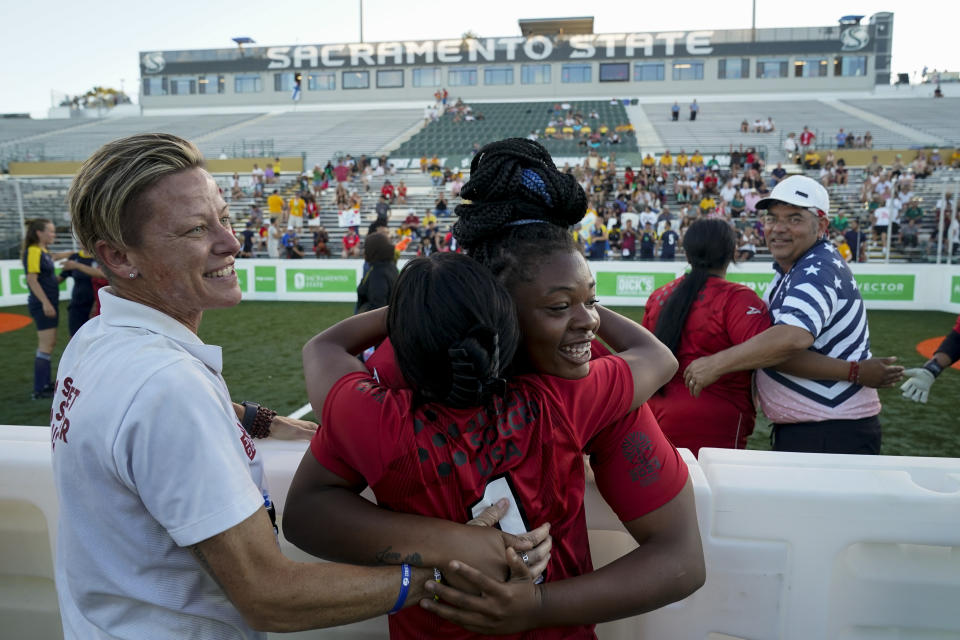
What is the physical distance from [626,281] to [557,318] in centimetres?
1343

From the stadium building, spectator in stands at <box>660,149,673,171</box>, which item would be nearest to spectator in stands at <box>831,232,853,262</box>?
spectator in stands at <box>660,149,673,171</box>

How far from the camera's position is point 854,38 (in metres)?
44.6

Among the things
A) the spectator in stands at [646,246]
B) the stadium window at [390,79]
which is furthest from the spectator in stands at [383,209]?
the stadium window at [390,79]

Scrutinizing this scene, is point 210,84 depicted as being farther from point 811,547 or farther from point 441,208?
point 811,547

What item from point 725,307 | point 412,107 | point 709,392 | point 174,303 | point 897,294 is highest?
point 412,107

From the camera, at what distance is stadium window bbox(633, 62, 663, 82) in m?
46.8

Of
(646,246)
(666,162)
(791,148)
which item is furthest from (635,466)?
(791,148)

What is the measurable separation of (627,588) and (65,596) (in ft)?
3.66

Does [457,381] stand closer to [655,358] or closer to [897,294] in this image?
[655,358]

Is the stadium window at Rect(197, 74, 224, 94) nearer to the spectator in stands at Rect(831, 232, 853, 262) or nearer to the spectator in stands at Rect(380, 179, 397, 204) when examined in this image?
the spectator in stands at Rect(380, 179, 397, 204)

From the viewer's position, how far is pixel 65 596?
1357 millimetres

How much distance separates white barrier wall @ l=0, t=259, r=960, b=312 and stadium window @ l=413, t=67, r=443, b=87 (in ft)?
119

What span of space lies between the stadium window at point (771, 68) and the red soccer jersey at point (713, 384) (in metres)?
49.2

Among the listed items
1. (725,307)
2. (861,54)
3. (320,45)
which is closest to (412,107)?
(320,45)
